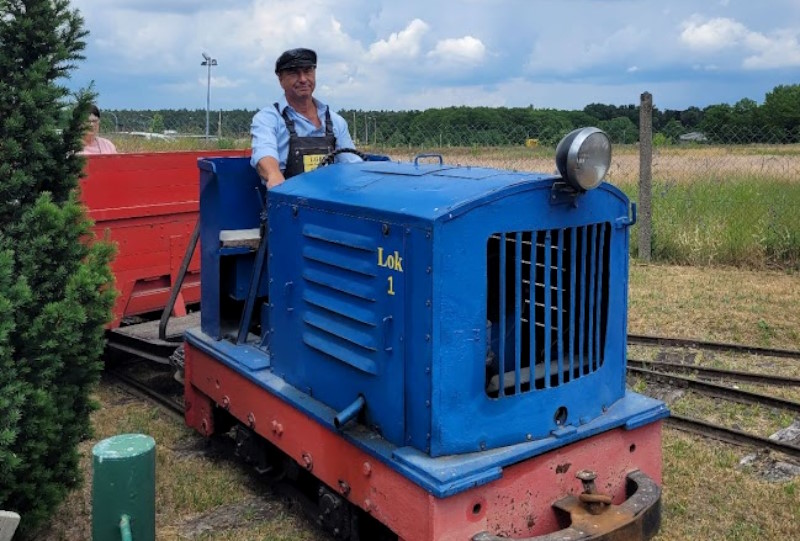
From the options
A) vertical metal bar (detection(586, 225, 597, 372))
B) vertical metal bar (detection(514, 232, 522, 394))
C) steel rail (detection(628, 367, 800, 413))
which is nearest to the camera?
vertical metal bar (detection(514, 232, 522, 394))

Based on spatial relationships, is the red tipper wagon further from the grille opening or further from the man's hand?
the grille opening

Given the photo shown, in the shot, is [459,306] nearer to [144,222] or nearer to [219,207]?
[219,207]

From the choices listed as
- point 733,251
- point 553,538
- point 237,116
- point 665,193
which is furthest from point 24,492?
point 237,116

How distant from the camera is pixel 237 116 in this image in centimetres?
2889

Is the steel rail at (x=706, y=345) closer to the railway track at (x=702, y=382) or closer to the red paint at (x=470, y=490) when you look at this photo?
the railway track at (x=702, y=382)

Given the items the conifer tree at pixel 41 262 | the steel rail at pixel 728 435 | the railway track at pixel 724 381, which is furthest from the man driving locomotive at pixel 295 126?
the railway track at pixel 724 381

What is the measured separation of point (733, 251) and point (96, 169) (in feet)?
24.9

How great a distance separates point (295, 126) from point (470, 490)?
103 inches

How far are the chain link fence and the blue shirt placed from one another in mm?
2725

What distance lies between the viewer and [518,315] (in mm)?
3279

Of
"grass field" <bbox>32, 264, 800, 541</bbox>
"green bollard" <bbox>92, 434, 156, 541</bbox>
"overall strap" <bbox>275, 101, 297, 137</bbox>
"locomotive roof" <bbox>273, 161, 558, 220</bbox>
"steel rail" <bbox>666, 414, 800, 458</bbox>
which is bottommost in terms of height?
"grass field" <bbox>32, 264, 800, 541</bbox>

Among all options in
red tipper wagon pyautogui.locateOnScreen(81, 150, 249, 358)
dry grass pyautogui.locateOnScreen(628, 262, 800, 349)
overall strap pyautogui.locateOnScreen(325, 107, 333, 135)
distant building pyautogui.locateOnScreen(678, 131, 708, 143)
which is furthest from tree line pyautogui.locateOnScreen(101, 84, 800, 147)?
overall strap pyautogui.locateOnScreen(325, 107, 333, 135)

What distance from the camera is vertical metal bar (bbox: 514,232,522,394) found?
3.23 meters

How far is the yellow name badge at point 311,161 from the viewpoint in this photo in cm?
477
